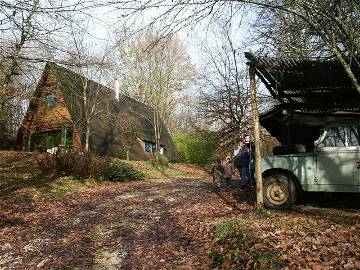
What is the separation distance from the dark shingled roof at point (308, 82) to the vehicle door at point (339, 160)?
155 centimetres

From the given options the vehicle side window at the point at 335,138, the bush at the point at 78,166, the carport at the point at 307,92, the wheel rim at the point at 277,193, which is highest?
the carport at the point at 307,92

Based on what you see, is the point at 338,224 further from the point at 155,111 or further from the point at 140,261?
the point at 155,111

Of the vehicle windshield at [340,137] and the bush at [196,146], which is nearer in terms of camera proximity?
the vehicle windshield at [340,137]

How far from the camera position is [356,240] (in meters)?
6.62

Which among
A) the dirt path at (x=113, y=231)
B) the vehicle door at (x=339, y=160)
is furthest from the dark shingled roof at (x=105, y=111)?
the vehicle door at (x=339, y=160)

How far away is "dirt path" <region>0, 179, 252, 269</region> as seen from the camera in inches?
280

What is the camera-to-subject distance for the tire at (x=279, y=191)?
974 cm

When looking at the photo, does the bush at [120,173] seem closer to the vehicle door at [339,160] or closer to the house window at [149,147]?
the vehicle door at [339,160]

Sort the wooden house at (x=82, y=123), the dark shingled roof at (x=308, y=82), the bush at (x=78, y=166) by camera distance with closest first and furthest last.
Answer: the dark shingled roof at (x=308, y=82), the bush at (x=78, y=166), the wooden house at (x=82, y=123)

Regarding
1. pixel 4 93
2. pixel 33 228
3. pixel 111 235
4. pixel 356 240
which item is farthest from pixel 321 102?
pixel 4 93

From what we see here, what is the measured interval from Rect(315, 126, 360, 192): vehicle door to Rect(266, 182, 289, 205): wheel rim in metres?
0.81

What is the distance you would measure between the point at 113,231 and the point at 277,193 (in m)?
4.13

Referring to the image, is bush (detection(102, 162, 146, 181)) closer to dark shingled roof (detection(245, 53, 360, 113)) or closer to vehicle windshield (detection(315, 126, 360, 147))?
dark shingled roof (detection(245, 53, 360, 113))

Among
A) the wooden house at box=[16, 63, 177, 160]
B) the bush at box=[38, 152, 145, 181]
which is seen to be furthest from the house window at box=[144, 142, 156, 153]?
the bush at box=[38, 152, 145, 181]
